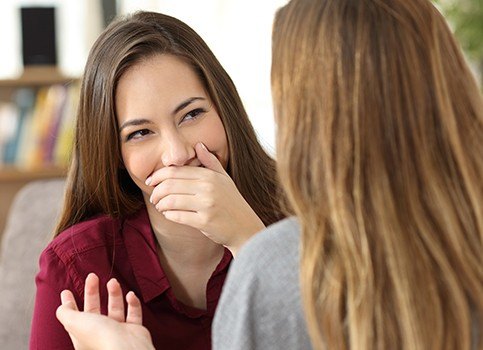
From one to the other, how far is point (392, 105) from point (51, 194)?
173 centimetres

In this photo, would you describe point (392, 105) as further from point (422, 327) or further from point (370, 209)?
point (422, 327)

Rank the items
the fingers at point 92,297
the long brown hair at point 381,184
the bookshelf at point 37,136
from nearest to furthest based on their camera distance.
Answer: the long brown hair at point 381,184 → the fingers at point 92,297 → the bookshelf at point 37,136

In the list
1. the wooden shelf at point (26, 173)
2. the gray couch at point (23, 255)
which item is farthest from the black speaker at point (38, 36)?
the gray couch at point (23, 255)

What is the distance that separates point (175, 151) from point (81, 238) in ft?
1.00

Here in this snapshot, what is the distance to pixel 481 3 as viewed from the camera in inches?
191

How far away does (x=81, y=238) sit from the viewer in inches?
78.4

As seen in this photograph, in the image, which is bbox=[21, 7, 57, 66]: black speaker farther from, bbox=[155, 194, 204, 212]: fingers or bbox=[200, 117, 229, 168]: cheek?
bbox=[155, 194, 204, 212]: fingers

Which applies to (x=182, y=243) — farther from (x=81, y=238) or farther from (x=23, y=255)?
(x=23, y=255)

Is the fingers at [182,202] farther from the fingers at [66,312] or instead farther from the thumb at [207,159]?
the fingers at [66,312]

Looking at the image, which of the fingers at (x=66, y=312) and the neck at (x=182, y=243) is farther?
the neck at (x=182, y=243)

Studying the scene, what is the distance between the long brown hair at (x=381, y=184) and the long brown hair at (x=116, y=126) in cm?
66

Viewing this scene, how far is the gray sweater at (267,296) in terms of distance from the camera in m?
1.31

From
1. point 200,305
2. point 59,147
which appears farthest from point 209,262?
point 59,147

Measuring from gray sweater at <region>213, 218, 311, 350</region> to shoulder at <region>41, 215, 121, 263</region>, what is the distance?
697 millimetres
